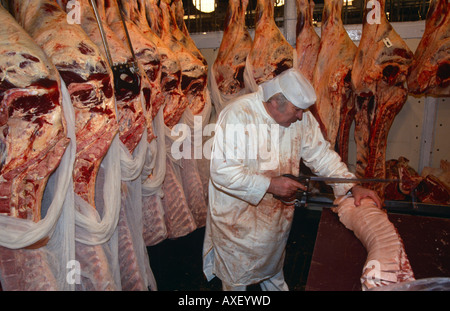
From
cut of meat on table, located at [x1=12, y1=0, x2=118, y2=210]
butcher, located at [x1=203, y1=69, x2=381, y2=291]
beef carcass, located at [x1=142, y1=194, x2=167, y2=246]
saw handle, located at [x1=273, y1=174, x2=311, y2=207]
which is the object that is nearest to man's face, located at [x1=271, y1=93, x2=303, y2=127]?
butcher, located at [x1=203, y1=69, x2=381, y2=291]

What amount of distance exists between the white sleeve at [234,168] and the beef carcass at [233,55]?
1536mm

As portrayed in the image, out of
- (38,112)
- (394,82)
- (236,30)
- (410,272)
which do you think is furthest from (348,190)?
(236,30)

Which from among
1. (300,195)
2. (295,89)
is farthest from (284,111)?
(300,195)

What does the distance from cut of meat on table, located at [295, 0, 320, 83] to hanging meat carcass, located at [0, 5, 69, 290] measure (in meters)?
2.80

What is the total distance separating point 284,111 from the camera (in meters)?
2.34

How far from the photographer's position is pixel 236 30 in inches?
156

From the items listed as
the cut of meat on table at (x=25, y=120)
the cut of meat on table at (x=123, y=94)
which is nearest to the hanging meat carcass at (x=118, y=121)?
the cut of meat on table at (x=123, y=94)

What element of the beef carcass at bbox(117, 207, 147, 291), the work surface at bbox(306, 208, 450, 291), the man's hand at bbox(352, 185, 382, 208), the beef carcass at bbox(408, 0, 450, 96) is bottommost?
the beef carcass at bbox(117, 207, 147, 291)

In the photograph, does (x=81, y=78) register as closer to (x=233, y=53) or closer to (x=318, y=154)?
(x=318, y=154)

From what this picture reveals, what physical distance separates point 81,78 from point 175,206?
1.91 metres

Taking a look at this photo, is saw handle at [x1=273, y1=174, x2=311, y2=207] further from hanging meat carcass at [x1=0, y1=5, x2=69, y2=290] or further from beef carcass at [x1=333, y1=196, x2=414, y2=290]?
hanging meat carcass at [x1=0, y1=5, x2=69, y2=290]

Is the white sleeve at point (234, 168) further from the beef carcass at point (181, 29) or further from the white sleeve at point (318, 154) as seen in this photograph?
the beef carcass at point (181, 29)

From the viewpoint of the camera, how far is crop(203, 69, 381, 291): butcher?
228 cm

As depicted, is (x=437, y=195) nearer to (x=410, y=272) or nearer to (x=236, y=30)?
(x=410, y=272)
